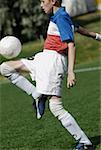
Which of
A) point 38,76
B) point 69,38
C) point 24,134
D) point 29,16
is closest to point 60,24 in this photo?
point 69,38

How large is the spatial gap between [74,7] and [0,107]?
27868 millimetres

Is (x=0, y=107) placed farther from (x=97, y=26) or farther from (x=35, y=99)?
(x=97, y=26)

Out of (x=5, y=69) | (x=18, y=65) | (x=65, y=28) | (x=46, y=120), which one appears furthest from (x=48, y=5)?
(x=46, y=120)

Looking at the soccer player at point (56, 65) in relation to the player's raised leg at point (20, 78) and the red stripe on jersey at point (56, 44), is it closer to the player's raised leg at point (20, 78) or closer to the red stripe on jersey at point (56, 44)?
the red stripe on jersey at point (56, 44)

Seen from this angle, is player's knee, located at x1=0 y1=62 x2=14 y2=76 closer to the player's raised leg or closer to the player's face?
the player's raised leg

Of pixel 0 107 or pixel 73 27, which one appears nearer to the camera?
pixel 73 27

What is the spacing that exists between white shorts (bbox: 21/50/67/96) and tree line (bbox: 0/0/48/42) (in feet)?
77.1

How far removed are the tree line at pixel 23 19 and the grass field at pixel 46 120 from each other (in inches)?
515

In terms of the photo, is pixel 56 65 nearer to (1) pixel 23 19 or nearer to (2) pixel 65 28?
(2) pixel 65 28

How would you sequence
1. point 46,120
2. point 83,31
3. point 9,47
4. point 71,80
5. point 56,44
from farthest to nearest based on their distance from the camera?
point 46,120 → point 83,31 → point 9,47 → point 56,44 → point 71,80

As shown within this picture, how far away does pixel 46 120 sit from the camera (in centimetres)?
1012

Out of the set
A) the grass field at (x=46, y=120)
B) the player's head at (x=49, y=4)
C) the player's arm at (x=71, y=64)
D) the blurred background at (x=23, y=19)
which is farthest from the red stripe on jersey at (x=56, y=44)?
the blurred background at (x=23, y=19)

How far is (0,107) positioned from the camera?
1307cm

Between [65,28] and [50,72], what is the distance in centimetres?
55
